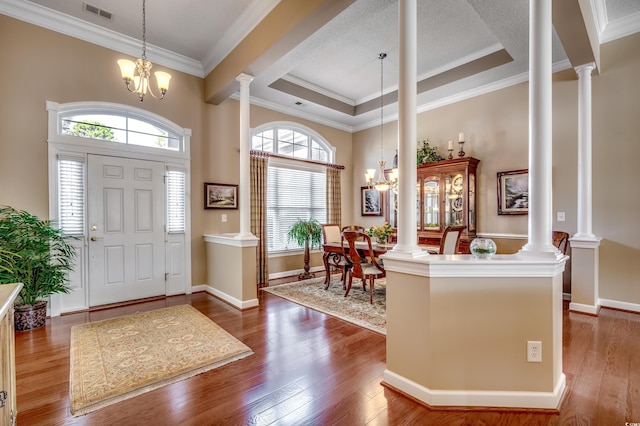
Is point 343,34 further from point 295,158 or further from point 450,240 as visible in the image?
point 450,240

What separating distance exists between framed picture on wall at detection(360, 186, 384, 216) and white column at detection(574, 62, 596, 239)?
3385 mm

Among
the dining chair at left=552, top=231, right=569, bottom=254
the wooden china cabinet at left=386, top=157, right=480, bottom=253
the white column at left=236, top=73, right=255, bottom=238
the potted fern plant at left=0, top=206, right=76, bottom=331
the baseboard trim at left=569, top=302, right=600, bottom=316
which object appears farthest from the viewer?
the wooden china cabinet at left=386, top=157, right=480, bottom=253

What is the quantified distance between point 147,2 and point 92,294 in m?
3.68

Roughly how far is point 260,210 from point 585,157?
4.87 meters

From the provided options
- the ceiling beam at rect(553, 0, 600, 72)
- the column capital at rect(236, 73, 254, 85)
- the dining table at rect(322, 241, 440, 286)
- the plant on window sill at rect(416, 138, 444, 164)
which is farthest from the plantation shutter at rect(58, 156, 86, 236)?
the ceiling beam at rect(553, 0, 600, 72)

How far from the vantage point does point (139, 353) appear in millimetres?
2721

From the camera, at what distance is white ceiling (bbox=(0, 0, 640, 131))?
3.46m

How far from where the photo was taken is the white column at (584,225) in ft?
12.3

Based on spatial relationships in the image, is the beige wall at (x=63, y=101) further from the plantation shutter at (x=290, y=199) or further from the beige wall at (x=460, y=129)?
the plantation shutter at (x=290, y=199)

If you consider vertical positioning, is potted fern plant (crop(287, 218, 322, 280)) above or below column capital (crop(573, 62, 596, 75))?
below

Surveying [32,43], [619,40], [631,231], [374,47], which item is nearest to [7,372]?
[32,43]

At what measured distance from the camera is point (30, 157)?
11.7ft

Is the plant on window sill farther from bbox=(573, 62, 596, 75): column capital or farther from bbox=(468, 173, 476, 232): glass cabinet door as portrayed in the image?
bbox=(573, 62, 596, 75): column capital

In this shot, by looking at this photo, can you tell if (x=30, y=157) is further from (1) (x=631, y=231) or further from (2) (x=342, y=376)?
(1) (x=631, y=231)
